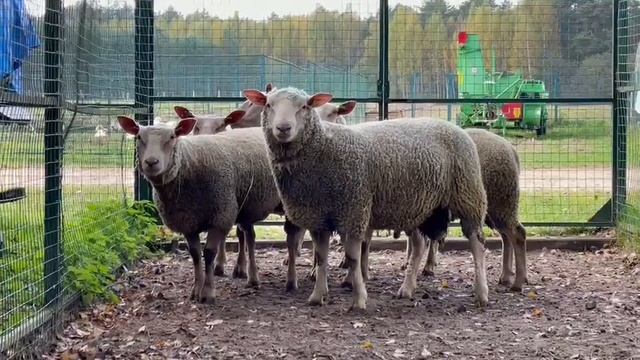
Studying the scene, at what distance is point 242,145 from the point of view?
30.7ft

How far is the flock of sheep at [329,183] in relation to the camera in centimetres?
812

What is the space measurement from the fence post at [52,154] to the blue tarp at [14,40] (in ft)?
0.99

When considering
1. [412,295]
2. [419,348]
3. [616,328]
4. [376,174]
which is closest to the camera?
[419,348]

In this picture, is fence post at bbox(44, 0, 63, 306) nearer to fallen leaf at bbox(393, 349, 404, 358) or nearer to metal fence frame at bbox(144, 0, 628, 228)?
fallen leaf at bbox(393, 349, 404, 358)

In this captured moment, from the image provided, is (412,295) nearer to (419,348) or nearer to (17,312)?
(419,348)

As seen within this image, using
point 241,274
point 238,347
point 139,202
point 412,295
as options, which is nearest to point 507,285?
point 412,295

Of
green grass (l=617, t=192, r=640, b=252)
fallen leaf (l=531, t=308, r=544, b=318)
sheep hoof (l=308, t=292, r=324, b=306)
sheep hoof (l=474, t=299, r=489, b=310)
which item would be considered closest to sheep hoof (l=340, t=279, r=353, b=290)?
sheep hoof (l=308, t=292, r=324, b=306)

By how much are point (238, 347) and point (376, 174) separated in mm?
2185

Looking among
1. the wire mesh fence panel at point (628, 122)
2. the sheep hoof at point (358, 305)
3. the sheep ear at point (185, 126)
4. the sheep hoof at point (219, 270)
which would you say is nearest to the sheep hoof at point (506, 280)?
the sheep hoof at point (358, 305)

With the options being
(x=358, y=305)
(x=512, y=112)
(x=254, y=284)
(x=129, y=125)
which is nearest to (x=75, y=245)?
(x=129, y=125)

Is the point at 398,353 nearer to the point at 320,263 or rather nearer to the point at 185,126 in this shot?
the point at 320,263

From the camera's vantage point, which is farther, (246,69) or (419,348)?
(246,69)

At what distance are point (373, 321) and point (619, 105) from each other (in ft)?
19.5

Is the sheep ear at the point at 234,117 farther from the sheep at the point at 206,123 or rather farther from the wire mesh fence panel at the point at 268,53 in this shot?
the wire mesh fence panel at the point at 268,53
